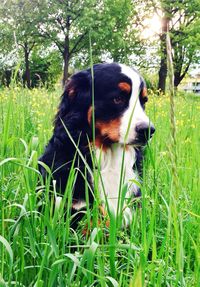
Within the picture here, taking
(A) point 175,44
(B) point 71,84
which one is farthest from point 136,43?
(B) point 71,84

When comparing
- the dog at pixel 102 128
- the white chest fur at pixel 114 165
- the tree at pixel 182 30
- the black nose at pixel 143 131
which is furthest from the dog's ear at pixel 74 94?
the tree at pixel 182 30

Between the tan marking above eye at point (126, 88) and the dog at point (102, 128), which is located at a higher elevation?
the tan marking above eye at point (126, 88)

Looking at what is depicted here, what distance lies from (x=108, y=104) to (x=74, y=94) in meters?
0.24

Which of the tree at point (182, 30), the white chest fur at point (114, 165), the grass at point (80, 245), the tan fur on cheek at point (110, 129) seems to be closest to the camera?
the grass at point (80, 245)

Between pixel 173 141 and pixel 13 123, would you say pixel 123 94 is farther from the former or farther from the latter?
pixel 173 141

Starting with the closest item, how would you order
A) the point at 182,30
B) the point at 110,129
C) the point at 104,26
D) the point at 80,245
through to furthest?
1. the point at 80,245
2. the point at 110,129
3. the point at 104,26
4. the point at 182,30

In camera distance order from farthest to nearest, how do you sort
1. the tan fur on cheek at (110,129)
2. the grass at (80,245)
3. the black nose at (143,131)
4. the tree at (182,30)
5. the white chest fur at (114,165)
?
the tree at (182,30)
the white chest fur at (114,165)
the tan fur on cheek at (110,129)
the black nose at (143,131)
the grass at (80,245)

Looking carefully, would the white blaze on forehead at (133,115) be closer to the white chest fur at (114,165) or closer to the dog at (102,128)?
the dog at (102,128)

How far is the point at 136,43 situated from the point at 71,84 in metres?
27.8

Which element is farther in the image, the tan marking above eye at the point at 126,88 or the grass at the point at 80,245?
the tan marking above eye at the point at 126,88

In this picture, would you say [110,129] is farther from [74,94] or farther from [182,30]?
[182,30]

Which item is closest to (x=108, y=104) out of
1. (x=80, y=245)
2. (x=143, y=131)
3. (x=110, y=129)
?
(x=110, y=129)

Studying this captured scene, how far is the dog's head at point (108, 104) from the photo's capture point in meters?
2.28

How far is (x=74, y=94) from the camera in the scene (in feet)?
8.16
